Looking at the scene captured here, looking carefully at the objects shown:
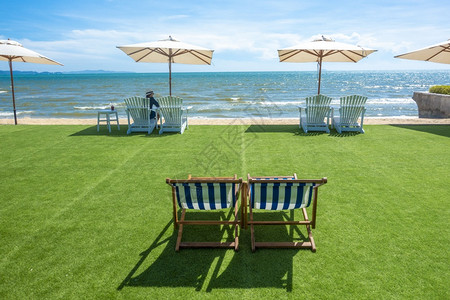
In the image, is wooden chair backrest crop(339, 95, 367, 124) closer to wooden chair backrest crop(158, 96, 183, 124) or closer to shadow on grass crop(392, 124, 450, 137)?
shadow on grass crop(392, 124, 450, 137)

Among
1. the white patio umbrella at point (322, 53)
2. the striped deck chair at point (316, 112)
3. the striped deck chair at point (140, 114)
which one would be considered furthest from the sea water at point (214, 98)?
the striped deck chair at point (140, 114)

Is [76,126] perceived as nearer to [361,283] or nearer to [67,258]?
[67,258]

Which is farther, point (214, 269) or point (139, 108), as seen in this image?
point (139, 108)

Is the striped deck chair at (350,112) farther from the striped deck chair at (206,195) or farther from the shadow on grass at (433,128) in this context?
the striped deck chair at (206,195)

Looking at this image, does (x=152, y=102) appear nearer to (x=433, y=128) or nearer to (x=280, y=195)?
(x=280, y=195)

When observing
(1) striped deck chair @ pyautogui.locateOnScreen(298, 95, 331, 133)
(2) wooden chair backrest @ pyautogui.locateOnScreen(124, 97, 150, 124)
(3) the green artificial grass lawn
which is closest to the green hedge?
(3) the green artificial grass lawn

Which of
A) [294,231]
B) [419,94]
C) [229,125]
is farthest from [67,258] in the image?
[419,94]

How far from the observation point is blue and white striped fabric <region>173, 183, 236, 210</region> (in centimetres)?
331

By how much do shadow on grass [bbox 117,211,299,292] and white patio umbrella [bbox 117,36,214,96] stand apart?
7.17m

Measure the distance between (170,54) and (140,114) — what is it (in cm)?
272

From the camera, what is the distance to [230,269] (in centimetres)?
308

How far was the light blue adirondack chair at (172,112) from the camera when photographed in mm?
9125

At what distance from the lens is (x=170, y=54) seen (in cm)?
1068

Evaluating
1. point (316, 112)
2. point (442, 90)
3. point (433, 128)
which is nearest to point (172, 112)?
point (316, 112)
